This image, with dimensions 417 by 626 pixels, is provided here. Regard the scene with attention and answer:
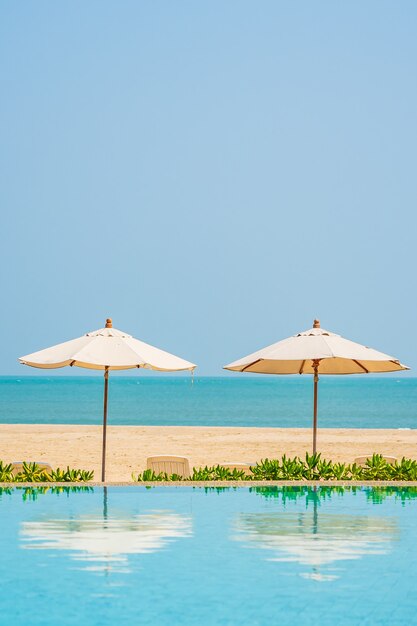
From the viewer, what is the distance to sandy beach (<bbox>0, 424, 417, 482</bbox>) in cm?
2619

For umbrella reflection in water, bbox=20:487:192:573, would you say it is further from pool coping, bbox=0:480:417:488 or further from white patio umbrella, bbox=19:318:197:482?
white patio umbrella, bbox=19:318:197:482

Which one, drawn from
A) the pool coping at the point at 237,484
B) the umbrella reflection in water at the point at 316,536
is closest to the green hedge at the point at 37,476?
the pool coping at the point at 237,484

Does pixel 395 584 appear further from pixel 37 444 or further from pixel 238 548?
pixel 37 444

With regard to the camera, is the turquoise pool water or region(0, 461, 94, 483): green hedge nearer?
the turquoise pool water

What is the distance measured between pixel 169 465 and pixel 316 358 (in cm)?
246

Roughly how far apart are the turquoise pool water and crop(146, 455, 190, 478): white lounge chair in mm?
640

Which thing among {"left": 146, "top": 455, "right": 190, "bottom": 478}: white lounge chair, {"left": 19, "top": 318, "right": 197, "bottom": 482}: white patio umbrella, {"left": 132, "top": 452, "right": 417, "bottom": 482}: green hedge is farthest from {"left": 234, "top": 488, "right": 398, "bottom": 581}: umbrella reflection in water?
{"left": 19, "top": 318, "right": 197, "bottom": 482}: white patio umbrella

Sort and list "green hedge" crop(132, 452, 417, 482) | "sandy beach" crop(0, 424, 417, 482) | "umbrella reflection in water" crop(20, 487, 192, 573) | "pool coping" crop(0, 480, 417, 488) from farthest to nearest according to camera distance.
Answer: "sandy beach" crop(0, 424, 417, 482) < "green hedge" crop(132, 452, 417, 482) < "pool coping" crop(0, 480, 417, 488) < "umbrella reflection in water" crop(20, 487, 192, 573)

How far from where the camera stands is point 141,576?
8672mm

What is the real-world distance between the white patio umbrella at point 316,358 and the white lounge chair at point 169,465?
165 centimetres

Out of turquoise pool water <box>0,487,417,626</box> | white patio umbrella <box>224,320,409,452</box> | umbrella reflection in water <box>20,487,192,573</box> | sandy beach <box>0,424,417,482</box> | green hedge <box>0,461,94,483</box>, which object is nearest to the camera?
turquoise pool water <box>0,487,417,626</box>

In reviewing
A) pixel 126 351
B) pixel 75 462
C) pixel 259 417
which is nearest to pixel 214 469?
pixel 126 351

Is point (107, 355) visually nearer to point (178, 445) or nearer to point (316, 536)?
point (316, 536)

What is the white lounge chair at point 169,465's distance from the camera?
44.7 feet
